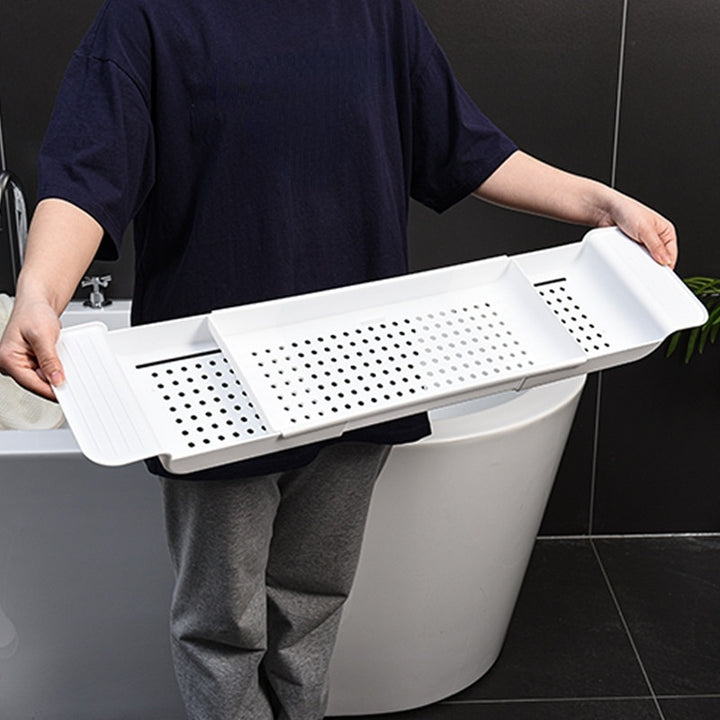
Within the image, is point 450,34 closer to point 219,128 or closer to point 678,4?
point 678,4

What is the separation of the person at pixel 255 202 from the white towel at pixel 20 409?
0.64m

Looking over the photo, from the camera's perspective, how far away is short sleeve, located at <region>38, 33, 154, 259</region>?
3.88ft

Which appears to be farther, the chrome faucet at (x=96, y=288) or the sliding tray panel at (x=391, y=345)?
the chrome faucet at (x=96, y=288)

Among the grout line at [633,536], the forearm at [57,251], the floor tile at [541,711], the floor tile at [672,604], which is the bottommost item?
the grout line at [633,536]

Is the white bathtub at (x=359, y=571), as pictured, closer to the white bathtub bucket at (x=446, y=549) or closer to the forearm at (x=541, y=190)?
the white bathtub bucket at (x=446, y=549)

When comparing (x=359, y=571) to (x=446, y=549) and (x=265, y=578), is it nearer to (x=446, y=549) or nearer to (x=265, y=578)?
(x=446, y=549)

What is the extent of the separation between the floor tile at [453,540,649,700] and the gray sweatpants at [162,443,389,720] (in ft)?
1.66

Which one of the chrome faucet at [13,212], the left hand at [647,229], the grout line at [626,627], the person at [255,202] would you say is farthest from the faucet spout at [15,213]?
the grout line at [626,627]

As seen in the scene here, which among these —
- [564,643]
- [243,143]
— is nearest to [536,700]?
[564,643]

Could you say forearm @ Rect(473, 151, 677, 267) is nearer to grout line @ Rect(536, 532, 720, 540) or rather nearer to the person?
the person

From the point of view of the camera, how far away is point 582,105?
85.7 inches

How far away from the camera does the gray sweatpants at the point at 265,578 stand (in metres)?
1.40

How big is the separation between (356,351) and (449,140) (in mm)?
343

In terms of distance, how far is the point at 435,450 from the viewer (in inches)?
66.1
